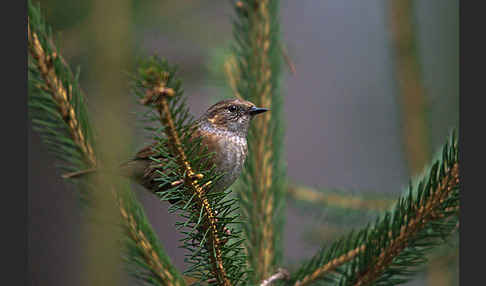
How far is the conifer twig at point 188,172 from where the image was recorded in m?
0.94

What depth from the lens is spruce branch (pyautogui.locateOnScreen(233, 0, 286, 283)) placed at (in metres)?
1.56

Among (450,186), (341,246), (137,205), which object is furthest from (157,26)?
(450,186)

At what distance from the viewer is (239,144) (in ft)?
5.76

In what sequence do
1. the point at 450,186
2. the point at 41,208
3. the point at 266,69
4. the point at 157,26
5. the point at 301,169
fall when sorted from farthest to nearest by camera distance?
the point at 301,169
the point at 41,208
the point at 157,26
the point at 266,69
the point at 450,186

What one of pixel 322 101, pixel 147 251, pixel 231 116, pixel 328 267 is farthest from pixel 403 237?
pixel 322 101

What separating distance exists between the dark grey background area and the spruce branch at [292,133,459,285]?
2.43 feet

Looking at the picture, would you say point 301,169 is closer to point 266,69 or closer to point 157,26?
point 157,26

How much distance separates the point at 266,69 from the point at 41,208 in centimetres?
315

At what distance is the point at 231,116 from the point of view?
181cm

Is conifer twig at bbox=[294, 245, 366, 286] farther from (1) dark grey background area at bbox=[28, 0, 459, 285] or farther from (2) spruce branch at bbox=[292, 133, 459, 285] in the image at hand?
(1) dark grey background area at bbox=[28, 0, 459, 285]

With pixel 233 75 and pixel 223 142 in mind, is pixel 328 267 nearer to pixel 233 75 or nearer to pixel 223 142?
pixel 223 142

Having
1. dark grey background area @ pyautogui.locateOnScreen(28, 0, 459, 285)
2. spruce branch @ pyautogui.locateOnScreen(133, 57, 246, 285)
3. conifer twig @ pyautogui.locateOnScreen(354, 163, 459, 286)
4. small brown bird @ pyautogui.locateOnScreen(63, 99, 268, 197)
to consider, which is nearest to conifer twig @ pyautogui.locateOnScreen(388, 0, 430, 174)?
dark grey background area @ pyautogui.locateOnScreen(28, 0, 459, 285)

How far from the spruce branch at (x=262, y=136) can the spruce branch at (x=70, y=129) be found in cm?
34

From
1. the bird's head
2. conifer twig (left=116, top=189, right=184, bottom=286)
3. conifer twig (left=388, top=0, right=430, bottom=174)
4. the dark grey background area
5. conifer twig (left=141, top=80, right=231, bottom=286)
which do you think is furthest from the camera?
the dark grey background area
